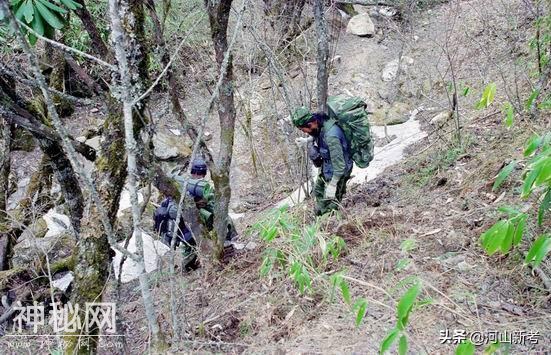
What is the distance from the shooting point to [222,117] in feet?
13.2

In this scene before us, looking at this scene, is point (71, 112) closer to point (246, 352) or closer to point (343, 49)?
point (343, 49)

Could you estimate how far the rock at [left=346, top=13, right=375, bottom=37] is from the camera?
477 inches

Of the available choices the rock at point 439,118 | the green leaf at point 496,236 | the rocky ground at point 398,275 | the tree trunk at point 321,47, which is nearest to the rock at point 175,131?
the rocky ground at point 398,275

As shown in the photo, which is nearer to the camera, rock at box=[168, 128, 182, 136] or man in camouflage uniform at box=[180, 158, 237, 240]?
man in camouflage uniform at box=[180, 158, 237, 240]

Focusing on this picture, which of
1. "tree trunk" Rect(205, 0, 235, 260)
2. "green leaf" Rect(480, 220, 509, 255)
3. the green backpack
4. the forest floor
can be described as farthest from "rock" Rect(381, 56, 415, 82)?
"green leaf" Rect(480, 220, 509, 255)

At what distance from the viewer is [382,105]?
10.0 metres

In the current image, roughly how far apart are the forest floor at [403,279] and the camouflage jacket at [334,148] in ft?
1.69

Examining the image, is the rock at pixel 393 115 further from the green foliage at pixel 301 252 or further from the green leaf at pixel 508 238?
the green leaf at pixel 508 238

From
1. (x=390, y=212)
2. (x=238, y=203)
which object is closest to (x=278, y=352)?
(x=390, y=212)

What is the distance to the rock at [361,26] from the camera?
1212cm

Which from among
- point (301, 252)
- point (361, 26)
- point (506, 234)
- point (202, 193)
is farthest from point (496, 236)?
point (361, 26)

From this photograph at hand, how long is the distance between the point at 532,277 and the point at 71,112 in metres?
10.3

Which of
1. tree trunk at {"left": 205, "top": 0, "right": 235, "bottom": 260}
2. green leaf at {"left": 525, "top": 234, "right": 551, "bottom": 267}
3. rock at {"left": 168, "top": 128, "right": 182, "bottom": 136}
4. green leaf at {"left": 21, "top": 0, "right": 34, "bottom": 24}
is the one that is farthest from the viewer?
rock at {"left": 168, "top": 128, "right": 182, "bottom": 136}

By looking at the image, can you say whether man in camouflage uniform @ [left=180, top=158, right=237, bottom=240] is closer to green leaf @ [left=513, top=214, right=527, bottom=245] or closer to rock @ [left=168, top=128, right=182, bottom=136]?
green leaf @ [left=513, top=214, right=527, bottom=245]
